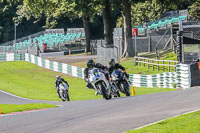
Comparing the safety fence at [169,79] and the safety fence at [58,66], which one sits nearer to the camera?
the safety fence at [169,79]

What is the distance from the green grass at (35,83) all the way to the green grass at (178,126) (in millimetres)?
14649

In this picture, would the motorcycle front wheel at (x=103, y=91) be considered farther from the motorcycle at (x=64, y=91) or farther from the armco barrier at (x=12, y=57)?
the armco barrier at (x=12, y=57)

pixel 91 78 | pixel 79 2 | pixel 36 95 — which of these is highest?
pixel 79 2

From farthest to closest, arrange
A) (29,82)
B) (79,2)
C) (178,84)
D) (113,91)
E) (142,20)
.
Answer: (142,20) < (79,2) < (29,82) < (178,84) < (113,91)

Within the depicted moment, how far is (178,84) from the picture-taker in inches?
944

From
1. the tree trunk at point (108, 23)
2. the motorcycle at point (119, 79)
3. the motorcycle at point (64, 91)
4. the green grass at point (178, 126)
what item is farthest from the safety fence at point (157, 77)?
the green grass at point (178, 126)

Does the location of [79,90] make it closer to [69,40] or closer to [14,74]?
[14,74]

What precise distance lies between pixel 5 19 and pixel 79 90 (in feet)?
177

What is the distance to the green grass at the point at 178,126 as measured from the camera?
29.9 ft

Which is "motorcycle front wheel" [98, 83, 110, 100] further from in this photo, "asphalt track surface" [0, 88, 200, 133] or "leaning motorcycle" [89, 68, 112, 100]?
"asphalt track surface" [0, 88, 200, 133]

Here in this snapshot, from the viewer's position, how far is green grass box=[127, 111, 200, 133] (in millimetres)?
9102

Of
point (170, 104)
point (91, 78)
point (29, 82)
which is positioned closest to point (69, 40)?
point (29, 82)

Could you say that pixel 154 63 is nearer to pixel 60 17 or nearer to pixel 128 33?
pixel 128 33

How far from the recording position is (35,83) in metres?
37.3
